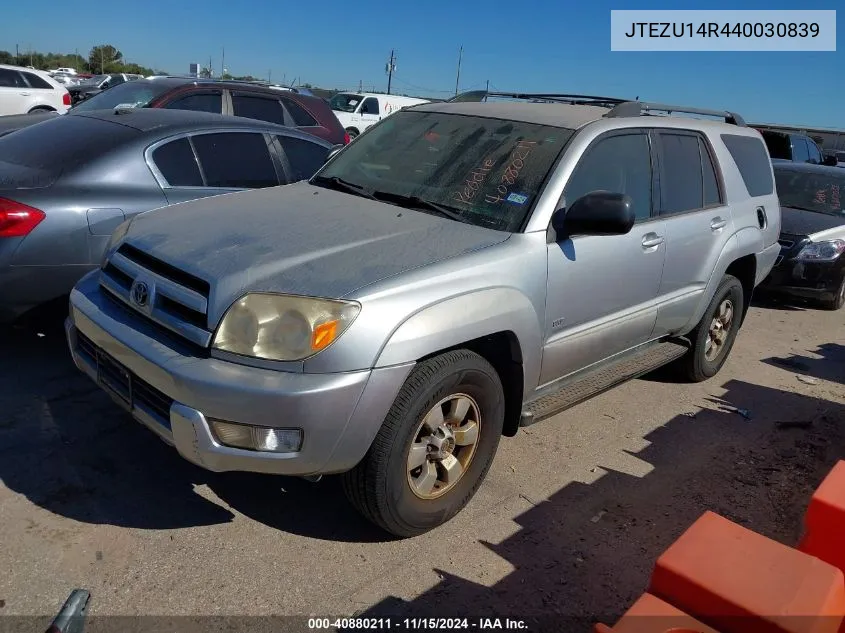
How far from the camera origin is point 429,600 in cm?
272

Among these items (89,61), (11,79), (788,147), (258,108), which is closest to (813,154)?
(788,147)

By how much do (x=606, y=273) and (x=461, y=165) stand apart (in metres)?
0.92

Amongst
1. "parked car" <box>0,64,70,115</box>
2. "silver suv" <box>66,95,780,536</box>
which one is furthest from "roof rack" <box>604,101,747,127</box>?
"parked car" <box>0,64,70,115</box>

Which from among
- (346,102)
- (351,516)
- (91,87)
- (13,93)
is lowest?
(351,516)

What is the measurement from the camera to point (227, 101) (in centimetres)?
841

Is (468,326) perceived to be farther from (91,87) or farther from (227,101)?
(91,87)

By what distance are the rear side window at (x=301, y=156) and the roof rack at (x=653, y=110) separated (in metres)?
2.50

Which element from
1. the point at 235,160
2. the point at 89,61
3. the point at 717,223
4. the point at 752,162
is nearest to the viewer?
the point at 717,223

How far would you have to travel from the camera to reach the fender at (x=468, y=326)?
266cm

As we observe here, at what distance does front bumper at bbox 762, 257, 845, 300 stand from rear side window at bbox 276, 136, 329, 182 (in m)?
5.01

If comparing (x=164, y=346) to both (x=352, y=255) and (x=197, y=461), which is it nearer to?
(x=197, y=461)

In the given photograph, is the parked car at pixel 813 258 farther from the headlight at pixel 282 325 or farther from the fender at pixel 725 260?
the headlight at pixel 282 325

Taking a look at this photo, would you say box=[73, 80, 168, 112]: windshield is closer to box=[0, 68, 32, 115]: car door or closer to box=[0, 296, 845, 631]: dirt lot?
box=[0, 296, 845, 631]: dirt lot

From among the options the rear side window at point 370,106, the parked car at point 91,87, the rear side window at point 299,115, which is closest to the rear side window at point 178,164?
the rear side window at point 299,115
